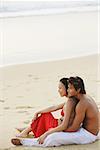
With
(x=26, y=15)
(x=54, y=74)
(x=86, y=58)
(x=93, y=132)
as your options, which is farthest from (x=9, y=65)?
(x=93, y=132)

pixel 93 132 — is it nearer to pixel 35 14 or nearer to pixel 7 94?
pixel 7 94

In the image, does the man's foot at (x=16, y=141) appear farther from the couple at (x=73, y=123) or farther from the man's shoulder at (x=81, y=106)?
the man's shoulder at (x=81, y=106)

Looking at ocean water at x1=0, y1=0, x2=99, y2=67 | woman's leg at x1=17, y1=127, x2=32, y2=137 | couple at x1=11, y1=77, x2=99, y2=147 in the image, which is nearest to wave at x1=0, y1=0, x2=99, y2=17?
ocean water at x1=0, y1=0, x2=99, y2=67

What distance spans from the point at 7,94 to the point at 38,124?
1.28 meters

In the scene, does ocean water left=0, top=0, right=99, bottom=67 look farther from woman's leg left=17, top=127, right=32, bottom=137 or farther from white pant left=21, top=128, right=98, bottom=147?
white pant left=21, top=128, right=98, bottom=147

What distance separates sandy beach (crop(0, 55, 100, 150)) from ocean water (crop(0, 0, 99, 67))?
13.0 inches

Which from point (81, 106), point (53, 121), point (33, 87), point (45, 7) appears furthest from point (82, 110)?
point (45, 7)

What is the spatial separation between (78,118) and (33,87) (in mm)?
1710

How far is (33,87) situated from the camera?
14.0ft

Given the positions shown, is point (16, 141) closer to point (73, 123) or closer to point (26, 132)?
point (26, 132)

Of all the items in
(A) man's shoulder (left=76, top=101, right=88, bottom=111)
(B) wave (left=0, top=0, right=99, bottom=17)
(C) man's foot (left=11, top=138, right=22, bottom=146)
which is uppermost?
(B) wave (left=0, top=0, right=99, bottom=17)

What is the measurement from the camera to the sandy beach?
3.02 m

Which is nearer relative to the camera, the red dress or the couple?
the couple

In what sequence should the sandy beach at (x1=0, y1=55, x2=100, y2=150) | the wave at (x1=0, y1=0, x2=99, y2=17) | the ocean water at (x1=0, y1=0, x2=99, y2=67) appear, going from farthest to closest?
1. the wave at (x1=0, y1=0, x2=99, y2=17)
2. the ocean water at (x1=0, y1=0, x2=99, y2=67)
3. the sandy beach at (x1=0, y1=55, x2=100, y2=150)
